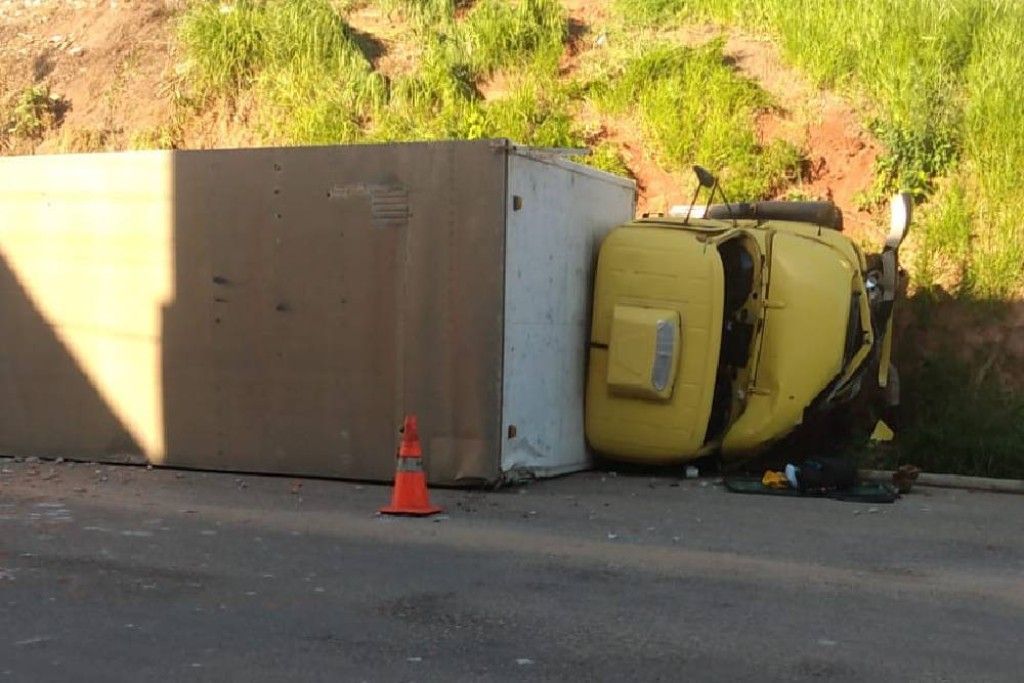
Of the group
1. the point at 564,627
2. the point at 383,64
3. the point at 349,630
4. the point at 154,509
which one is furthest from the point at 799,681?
the point at 383,64

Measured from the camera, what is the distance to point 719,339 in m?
9.29

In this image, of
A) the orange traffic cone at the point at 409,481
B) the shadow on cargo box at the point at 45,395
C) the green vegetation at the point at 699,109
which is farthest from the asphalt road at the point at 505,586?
the green vegetation at the point at 699,109

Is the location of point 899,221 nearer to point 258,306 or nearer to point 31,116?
point 258,306

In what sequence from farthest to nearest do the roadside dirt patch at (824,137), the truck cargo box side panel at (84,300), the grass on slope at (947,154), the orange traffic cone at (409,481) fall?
the roadside dirt patch at (824,137) → the grass on slope at (947,154) → the truck cargo box side panel at (84,300) → the orange traffic cone at (409,481)

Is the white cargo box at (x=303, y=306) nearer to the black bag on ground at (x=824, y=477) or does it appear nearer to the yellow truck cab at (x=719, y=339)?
the yellow truck cab at (x=719, y=339)

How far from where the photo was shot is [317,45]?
1681 cm

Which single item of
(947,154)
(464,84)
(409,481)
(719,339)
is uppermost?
(464,84)

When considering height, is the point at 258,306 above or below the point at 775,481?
above

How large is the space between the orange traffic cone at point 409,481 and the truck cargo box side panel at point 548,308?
1.11m

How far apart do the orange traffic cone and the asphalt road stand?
5.8 inches

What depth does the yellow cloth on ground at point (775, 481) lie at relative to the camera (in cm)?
903

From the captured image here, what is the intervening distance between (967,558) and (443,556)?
2.97 metres

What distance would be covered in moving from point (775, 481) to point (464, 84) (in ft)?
27.8

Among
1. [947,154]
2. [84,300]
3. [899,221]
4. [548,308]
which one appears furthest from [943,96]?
[84,300]
